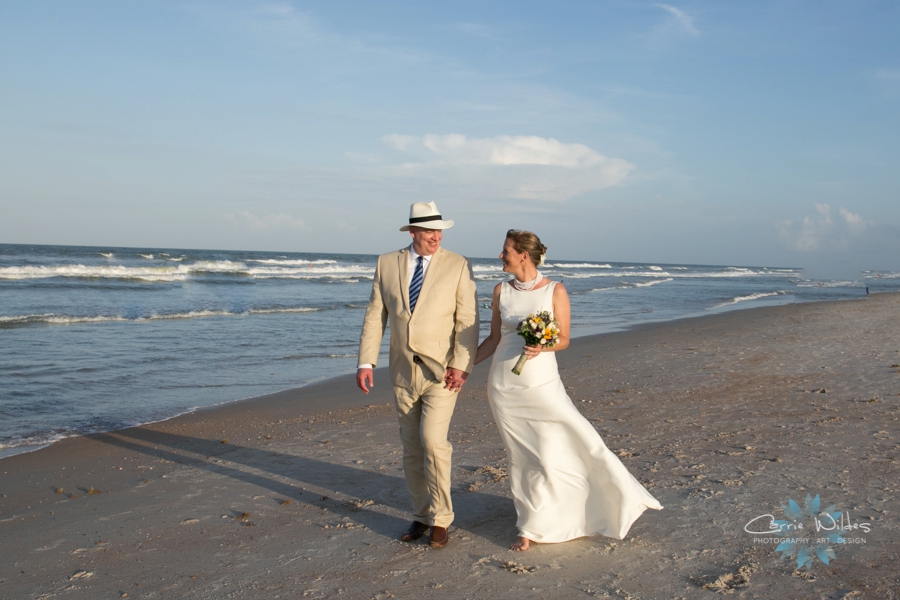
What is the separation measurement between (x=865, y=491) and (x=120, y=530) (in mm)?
5081

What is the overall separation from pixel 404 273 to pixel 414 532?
1.65 meters

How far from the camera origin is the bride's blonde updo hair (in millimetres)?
4371

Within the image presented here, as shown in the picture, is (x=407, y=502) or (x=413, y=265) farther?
(x=407, y=502)

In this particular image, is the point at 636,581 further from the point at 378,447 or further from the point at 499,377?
the point at 378,447

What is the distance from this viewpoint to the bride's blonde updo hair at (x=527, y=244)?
4371mm

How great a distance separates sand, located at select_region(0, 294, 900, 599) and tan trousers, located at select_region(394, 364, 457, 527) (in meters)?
0.28

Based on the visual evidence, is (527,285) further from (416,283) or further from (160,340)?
(160,340)

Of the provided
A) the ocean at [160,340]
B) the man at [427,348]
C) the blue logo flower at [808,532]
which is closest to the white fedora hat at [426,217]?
the man at [427,348]

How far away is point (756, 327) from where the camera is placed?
16609mm

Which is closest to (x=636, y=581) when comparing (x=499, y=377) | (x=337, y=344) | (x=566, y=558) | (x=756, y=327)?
(x=566, y=558)

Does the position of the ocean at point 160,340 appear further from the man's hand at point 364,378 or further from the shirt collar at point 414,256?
the shirt collar at point 414,256

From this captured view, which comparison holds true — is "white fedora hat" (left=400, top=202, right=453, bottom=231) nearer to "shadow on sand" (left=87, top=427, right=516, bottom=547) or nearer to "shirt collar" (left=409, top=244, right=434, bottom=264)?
"shirt collar" (left=409, top=244, right=434, bottom=264)

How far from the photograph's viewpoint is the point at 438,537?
4.15 metres

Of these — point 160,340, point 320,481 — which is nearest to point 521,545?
point 320,481
